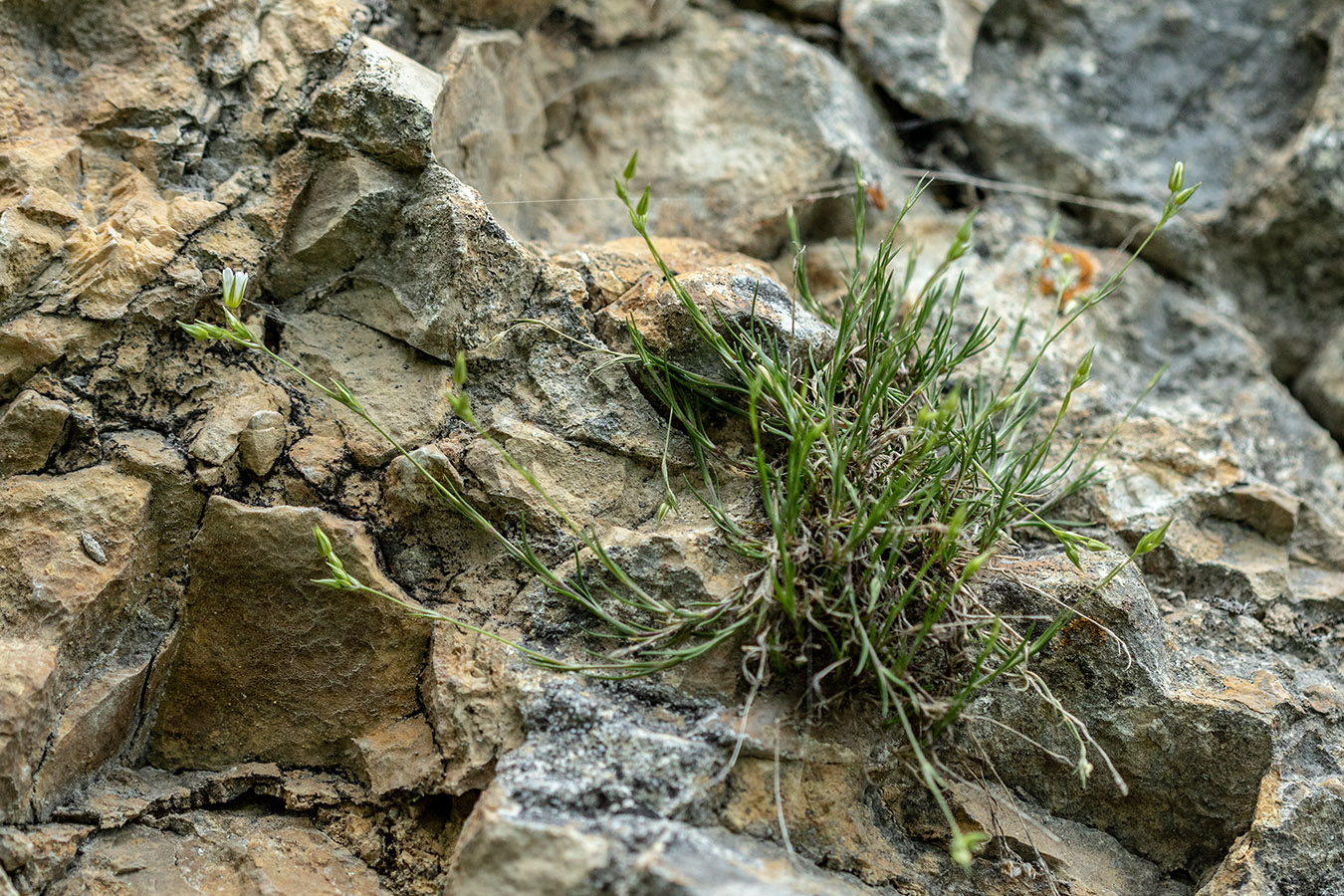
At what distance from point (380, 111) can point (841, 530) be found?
1285mm

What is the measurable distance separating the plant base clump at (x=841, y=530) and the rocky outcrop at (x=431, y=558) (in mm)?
58

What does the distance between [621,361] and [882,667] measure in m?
0.83

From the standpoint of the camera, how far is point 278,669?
1.96m

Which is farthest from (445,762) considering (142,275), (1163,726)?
(1163,726)

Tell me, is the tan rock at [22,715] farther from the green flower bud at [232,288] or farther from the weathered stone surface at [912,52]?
the weathered stone surface at [912,52]

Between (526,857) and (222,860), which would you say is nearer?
(526,857)

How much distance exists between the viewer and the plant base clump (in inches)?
70.8

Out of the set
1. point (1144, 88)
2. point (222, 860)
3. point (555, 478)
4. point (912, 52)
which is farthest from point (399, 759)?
point (1144, 88)

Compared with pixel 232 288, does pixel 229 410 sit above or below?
below

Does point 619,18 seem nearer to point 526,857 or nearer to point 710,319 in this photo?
point 710,319

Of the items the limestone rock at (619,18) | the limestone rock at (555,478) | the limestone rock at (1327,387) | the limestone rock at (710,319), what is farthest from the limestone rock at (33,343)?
the limestone rock at (1327,387)

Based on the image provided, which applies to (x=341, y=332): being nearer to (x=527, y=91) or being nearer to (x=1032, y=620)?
(x=527, y=91)

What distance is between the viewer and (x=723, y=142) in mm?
2896

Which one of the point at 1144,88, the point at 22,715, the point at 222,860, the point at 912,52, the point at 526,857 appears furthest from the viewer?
the point at 1144,88
